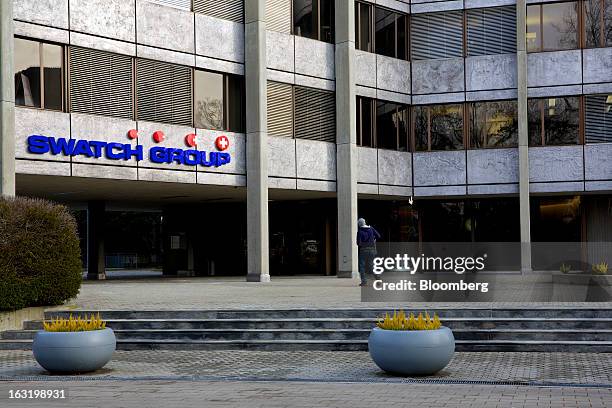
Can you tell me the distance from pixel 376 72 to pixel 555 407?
24.4m

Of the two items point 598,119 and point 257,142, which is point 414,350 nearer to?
point 257,142

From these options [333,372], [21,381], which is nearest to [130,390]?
[21,381]

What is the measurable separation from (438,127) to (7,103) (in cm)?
1784

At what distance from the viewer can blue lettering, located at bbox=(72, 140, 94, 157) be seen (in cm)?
2317

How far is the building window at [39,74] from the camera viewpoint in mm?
22516

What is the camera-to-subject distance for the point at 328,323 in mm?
15273

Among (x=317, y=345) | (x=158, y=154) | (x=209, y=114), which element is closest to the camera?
(x=317, y=345)

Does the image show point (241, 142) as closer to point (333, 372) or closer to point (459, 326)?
point (459, 326)

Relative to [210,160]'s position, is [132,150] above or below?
above

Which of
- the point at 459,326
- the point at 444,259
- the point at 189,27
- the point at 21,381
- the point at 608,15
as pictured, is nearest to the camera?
the point at 21,381

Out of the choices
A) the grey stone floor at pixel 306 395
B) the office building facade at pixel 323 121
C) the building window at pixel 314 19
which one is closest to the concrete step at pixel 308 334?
the grey stone floor at pixel 306 395

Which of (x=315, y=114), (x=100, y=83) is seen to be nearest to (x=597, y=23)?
(x=315, y=114)

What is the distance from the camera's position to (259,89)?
1097 inches

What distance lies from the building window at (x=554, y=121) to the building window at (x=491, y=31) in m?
2.45
